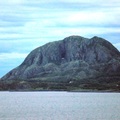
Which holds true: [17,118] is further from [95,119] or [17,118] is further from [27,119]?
[95,119]

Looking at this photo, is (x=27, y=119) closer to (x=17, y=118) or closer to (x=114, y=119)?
(x=17, y=118)

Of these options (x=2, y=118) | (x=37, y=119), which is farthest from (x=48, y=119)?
(x=2, y=118)

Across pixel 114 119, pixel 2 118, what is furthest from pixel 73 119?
pixel 2 118

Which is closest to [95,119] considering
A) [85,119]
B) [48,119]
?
[85,119]

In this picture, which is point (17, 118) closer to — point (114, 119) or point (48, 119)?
point (48, 119)

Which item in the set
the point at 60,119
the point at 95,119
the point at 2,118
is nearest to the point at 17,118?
the point at 2,118

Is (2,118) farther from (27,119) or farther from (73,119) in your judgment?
(73,119)
